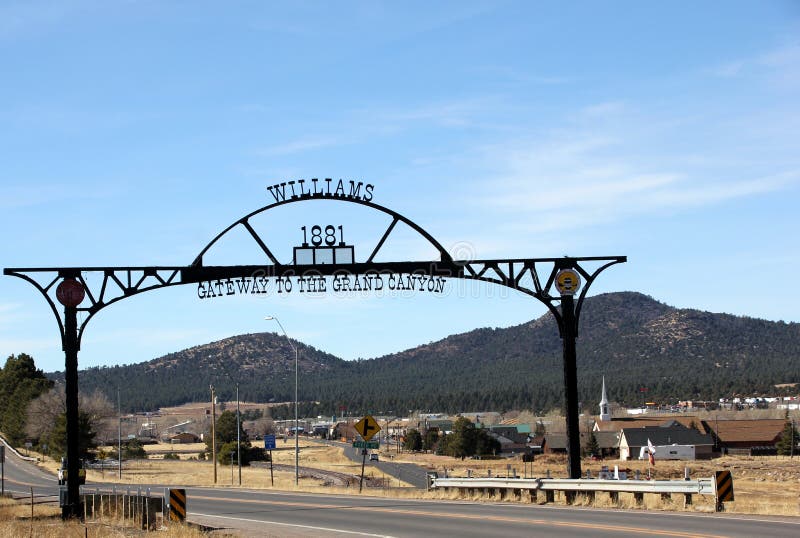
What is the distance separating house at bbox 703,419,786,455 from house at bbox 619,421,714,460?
15.8 ft

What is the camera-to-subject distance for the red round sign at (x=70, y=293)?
29500 millimetres

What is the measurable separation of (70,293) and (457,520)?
42.2ft

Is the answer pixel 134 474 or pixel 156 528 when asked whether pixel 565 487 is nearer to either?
pixel 156 528

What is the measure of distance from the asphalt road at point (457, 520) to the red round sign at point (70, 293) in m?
7.45

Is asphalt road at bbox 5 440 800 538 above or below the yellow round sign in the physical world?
below

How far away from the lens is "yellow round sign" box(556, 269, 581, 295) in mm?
29828

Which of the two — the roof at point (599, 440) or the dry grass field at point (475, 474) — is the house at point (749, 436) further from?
the dry grass field at point (475, 474)

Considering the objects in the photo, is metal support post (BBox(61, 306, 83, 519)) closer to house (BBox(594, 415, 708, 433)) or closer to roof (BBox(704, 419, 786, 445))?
house (BBox(594, 415, 708, 433))

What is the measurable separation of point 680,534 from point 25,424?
342 feet

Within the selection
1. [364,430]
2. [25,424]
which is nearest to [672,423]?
[25,424]

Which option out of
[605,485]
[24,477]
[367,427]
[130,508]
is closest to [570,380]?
[605,485]

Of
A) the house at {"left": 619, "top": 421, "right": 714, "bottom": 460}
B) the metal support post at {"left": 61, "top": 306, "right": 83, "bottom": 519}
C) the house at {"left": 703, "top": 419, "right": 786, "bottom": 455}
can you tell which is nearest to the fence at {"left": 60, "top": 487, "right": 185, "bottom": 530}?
the metal support post at {"left": 61, "top": 306, "right": 83, "bottom": 519}

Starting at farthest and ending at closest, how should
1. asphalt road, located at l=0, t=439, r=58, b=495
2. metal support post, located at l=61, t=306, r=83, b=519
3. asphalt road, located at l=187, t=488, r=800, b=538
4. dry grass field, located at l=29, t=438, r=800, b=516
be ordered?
asphalt road, located at l=0, t=439, r=58, b=495, metal support post, located at l=61, t=306, r=83, b=519, dry grass field, located at l=29, t=438, r=800, b=516, asphalt road, located at l=187, t=488, r=800, b=538

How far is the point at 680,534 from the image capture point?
19812 millimetres
